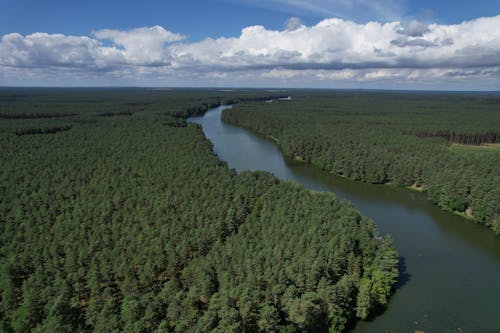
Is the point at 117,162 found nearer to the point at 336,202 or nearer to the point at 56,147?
the point at 56,147

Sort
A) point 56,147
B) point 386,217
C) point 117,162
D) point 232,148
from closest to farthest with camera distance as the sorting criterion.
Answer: point 386,217, point 117,162, point 56,147, point 232,148

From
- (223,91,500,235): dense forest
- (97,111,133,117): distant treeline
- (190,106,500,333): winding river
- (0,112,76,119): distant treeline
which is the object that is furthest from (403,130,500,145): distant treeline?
(0,112,76,119): distant treeline

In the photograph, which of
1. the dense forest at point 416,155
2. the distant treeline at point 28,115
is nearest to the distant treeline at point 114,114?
the distant treeline at point 28,115

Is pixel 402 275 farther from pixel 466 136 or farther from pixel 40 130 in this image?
pixel 40 130

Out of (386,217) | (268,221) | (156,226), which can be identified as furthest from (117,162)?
(386,217)

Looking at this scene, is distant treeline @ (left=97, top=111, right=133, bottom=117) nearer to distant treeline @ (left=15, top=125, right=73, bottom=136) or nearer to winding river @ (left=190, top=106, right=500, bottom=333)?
distant treeline @ (left=15, top=125, right=73, bottom=136)

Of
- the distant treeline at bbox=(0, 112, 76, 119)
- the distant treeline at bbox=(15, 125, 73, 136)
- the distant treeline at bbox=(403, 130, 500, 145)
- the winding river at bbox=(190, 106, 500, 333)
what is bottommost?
the winding river at bbox=(190, 106, 500, 333)
